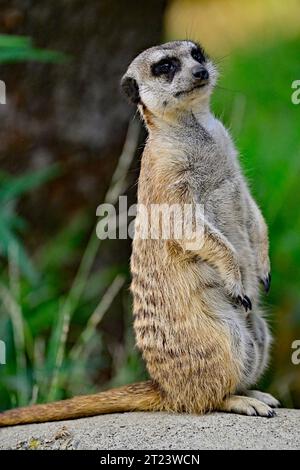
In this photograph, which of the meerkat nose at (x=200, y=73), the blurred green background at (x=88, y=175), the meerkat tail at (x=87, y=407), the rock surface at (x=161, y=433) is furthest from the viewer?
the blurred green background at (x=88, y=175)

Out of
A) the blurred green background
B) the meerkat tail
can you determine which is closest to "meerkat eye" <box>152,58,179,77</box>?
the meerkat tail

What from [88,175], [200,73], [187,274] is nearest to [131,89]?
[200,73]

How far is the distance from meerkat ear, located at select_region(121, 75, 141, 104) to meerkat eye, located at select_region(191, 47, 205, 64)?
177 millimetres

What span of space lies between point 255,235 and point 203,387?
1.55ft

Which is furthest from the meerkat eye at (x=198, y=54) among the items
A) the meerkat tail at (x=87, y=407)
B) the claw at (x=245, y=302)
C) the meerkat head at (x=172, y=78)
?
the meerkat tail at (x=87, y=407)

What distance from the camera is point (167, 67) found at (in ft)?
8.62

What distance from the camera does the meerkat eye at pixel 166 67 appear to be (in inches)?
103

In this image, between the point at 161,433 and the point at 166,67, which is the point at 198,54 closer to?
the point at 166,67

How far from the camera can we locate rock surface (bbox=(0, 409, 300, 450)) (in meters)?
2.38

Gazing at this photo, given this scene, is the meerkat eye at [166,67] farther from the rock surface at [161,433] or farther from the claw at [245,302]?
the rock surface at [161,433]

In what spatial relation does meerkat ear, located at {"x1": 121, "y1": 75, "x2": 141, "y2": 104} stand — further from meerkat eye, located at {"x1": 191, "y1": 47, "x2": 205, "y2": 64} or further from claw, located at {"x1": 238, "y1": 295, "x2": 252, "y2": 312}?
claw, located at {"x1": 238, "y1": 295, "x2": 252, "y2": 312}

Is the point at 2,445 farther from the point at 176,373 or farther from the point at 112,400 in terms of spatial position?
the point at 176,373

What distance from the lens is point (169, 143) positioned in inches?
103

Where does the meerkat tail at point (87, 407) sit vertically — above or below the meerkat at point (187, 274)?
below
